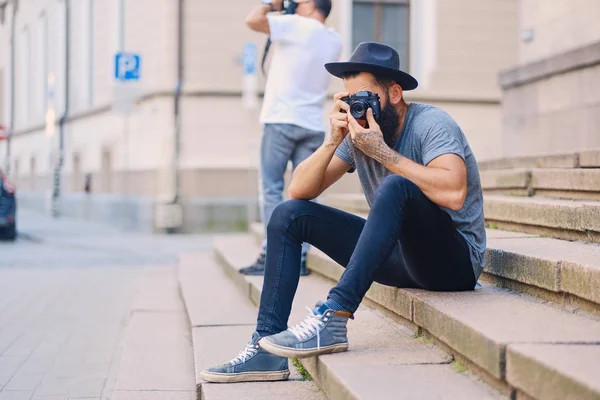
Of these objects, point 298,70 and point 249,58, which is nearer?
point 298,70

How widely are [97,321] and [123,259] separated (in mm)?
4927

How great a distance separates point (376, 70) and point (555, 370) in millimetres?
1729

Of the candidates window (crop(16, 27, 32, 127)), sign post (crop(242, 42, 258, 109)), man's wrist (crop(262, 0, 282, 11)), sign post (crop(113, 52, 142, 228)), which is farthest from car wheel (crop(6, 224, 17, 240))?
window (crop(16, 27, 32, 127))

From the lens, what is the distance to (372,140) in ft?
12.6

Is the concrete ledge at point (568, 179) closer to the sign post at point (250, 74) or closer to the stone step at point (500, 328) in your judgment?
the stone step at point (500, 328)

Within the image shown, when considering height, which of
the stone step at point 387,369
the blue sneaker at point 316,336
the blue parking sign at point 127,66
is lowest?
the stone step at point 387,369

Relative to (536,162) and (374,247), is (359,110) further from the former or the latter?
(536,162)

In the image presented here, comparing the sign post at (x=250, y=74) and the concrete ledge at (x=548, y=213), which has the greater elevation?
the sign post at (x=250, y=74)

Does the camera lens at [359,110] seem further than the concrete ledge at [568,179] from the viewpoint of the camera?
No

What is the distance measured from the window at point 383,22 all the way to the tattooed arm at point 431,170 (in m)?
13.6

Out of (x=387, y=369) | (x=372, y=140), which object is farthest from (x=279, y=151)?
(x=387, y=369)

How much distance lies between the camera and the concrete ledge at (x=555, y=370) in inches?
96.5

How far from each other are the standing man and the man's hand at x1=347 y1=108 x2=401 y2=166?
2026 mm

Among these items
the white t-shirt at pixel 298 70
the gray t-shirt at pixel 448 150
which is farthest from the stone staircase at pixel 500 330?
the white t-shirt at pixel 298 70
